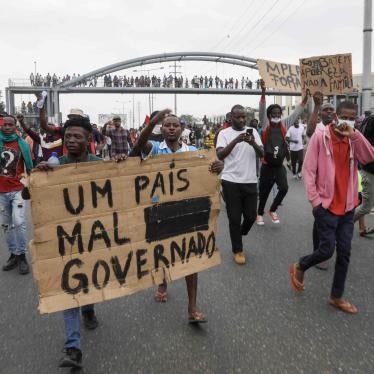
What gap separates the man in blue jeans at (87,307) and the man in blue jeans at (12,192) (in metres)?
1.73

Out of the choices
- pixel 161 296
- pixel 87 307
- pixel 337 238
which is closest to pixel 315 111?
pixel 337 238

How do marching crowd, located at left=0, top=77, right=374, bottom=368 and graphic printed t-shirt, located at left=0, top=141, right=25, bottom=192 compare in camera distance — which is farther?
graphic printed t-shirt, located at left=0, top=141, right=25, bottom=192

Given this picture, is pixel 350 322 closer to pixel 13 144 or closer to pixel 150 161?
pixel 150 161

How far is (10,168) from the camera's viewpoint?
4.75 m

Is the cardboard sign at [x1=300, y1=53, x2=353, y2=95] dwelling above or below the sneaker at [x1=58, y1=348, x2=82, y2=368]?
above

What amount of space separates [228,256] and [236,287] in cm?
101

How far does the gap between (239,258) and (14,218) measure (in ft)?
8.33

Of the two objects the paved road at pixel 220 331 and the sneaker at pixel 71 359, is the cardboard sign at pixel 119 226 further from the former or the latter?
the paved road at pixel 220 331

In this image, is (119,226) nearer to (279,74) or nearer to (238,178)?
(238,178)

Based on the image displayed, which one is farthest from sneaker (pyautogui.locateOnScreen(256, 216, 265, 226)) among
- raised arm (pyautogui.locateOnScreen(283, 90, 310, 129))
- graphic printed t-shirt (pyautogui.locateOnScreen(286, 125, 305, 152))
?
graphic printed t-shirt (pyautogui.locateOnScreen(286, 125, 305, 152))

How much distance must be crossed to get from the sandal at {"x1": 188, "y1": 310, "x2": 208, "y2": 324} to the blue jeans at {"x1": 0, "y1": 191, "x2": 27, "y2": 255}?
96.8 inches

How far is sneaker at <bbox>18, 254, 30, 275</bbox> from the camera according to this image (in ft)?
15.3

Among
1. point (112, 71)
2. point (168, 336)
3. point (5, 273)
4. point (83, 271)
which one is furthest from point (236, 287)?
point (112, 71)

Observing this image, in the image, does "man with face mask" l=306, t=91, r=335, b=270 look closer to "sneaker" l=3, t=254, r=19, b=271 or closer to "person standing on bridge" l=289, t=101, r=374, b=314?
"person standing on bridge" l=289, t=101, r=374, b=314
